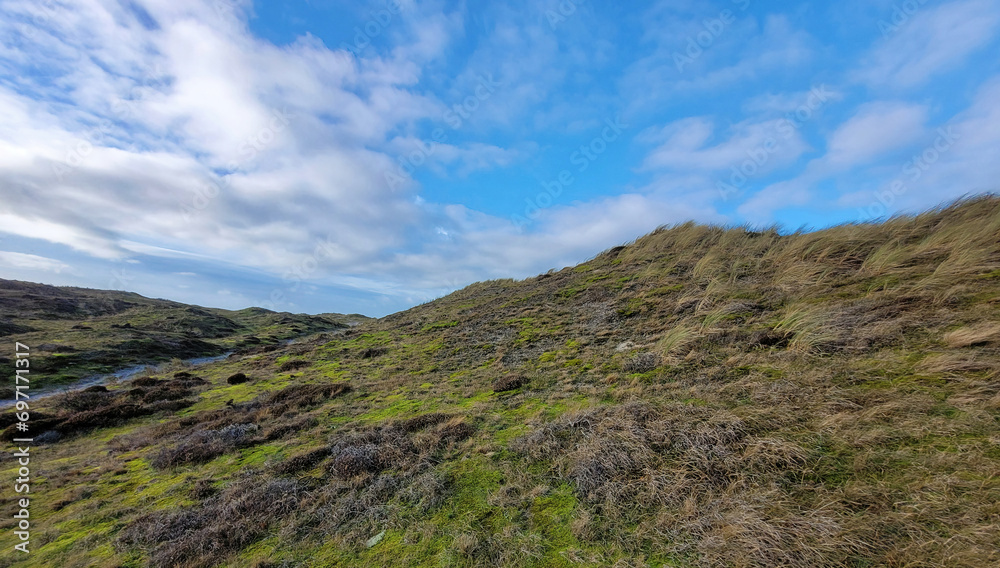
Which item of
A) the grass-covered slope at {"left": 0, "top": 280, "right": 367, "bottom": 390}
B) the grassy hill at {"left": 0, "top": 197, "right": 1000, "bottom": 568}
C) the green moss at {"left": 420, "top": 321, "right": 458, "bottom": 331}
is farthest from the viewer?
the grass-covered slope at {"left": 0, "top": 280, "right": 367, "bottom": 390}

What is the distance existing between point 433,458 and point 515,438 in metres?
1.70

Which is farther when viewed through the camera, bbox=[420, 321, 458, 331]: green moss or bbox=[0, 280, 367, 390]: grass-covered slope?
bbox=[0, 280, 367, 390]: grass-covered slope

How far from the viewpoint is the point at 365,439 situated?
8547mm

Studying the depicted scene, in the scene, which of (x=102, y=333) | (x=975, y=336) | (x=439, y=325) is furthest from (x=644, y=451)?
(x=102, y=333)

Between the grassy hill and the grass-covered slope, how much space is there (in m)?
21.0

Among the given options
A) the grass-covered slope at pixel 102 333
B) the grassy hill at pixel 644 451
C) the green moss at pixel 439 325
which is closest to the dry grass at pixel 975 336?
the grassy hill at pixel 644 451

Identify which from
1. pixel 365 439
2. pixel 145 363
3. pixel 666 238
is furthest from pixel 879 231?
pixel 145 363

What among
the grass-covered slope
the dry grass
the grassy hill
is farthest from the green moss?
the grass-covered slope

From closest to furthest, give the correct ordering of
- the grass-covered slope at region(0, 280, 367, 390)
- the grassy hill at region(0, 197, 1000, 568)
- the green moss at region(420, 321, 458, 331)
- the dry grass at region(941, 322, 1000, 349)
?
the grassy hill at region(0, 197, 1000, 568)
the dry grass at region(941, 322, 1000, 349)
the green moss at region(420, 321, 458, 331)
the grass-covered slope at region(0, 280, 367, 390)

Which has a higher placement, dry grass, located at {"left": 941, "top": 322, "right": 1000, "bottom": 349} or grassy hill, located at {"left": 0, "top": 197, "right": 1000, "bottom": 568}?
dry grass, located at {"left": 941, "top": 322, "right": 1000, "bottom": 349}

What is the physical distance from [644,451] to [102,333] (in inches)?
2184

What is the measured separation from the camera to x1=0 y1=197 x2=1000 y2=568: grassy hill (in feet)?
13.4

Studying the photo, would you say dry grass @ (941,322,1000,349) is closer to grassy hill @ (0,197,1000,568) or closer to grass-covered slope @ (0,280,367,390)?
grassy hill @ (0,197,1000,568)

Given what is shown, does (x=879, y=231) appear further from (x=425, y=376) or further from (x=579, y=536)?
(x=425, y=376)
